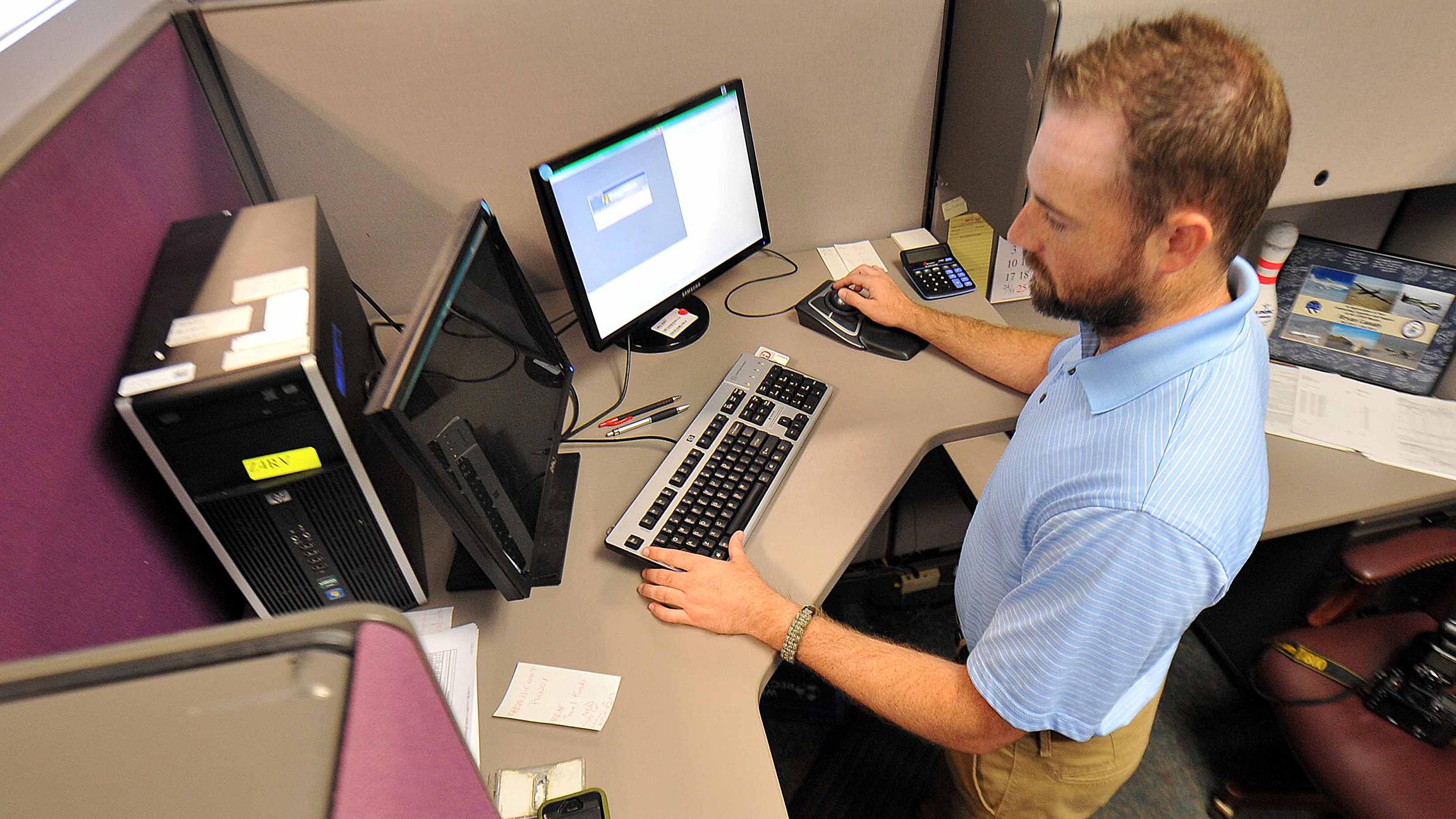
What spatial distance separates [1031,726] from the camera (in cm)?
85

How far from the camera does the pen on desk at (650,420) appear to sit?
1.20m

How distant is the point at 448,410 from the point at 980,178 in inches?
38.5

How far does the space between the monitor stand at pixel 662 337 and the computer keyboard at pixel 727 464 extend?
12 centimetres

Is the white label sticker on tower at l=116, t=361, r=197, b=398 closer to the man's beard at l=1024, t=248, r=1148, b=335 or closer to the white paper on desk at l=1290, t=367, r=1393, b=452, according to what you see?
the man's beard at l=1024, t=248, r=1148, b=335

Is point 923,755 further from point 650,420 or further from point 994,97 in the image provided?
point 994,97

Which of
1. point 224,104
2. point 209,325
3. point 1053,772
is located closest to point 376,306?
point 224,104

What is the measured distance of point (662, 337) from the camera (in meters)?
1.37

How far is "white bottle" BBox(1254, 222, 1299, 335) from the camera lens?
1.58 meters

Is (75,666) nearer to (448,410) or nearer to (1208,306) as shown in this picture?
(448,410)

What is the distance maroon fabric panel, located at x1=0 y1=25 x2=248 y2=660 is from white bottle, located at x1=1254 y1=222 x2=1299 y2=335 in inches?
71.5

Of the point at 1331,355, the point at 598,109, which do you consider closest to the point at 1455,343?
the point at 1331,355

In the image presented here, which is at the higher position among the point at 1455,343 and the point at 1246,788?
the point at 1455,343

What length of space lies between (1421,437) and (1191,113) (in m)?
1.16

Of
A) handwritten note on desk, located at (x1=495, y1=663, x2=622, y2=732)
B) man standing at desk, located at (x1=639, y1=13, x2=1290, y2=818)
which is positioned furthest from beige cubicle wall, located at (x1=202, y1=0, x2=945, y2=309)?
handwritten note on desk, located at (x1=495, y1=663, x2=622, y2=732)
